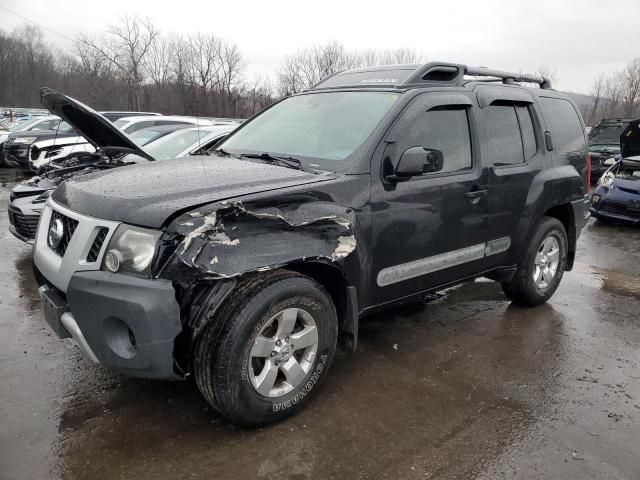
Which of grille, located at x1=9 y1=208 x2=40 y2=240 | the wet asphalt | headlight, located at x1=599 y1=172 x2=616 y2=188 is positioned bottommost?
the wet asphalt

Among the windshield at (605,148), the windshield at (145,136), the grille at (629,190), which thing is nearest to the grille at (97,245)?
the windshield at (145,136)

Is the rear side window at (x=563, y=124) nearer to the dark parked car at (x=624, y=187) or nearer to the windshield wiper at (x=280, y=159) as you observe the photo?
the windshield wiper at (x=280, y=159)

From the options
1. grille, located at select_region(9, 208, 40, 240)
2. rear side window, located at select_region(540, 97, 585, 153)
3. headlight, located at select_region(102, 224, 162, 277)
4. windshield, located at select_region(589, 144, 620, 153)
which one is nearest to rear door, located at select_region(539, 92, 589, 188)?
rear side window, located at select_region(540, 97, 585, 153)

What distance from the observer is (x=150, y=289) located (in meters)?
2.31

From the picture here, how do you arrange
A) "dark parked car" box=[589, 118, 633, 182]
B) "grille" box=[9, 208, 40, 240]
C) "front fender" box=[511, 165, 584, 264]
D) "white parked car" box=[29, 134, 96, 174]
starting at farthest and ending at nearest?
"dark parked car" box=[589, 118, 633, 182]
"white parked car" box=[29, 134, 96, 174]
"grille" box=[9, 208, 40, 240]
"front fender" box=[511, 165, 584, 264]

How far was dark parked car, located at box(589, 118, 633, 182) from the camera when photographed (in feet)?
46.0

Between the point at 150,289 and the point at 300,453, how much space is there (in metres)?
1.12

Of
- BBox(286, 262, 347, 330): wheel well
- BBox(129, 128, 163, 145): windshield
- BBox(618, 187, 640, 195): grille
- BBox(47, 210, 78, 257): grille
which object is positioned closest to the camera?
BBox(47, 210, 78, 257): grille

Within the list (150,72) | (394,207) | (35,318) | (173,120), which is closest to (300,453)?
(394,207)

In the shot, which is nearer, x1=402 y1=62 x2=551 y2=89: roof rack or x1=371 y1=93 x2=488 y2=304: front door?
x1=371 y1=93 x2=488 y2=304: front door

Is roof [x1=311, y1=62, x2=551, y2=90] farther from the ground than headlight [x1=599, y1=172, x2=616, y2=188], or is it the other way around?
roof [x1=311, y1=62, x2=551, y2=90]

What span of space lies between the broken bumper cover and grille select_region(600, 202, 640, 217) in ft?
29.2

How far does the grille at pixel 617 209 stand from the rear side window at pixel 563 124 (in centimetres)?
475

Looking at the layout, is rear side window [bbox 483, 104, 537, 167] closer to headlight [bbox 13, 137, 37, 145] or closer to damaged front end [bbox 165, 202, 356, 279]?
damaged front end [bbox 165, 202, 356, 279]
